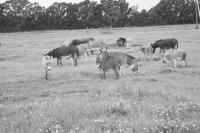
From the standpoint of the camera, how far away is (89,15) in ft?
287

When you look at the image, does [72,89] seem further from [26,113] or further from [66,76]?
[26,113]

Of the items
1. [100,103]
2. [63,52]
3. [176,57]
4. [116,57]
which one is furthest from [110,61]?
[100,103]

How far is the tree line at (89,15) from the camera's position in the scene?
272ft

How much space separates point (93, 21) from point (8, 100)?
73.8 m

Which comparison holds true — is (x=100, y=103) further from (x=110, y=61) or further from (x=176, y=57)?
(x=176, y=57)

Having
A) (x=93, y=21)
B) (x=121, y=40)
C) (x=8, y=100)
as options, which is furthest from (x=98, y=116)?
(x=93, y=21)

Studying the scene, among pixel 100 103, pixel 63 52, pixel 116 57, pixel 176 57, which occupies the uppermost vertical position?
pixel 116 57

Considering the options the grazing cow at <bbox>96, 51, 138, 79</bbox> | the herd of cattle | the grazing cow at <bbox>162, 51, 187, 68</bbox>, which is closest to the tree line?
the herd of cattle

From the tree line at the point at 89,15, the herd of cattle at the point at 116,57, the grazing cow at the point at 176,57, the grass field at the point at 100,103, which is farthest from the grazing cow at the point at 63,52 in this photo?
the tree line at the point at 89,15

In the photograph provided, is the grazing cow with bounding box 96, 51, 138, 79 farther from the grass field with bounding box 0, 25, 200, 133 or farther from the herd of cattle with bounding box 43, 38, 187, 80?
the grass field with bounding box 0, 25, 200, 133

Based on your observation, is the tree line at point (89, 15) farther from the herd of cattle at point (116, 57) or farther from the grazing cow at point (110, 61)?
the grazing cow at point (110, 61)

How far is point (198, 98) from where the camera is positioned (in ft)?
35.0

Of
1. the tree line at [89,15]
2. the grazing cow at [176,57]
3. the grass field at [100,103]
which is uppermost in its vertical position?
the tree line at [89,15]

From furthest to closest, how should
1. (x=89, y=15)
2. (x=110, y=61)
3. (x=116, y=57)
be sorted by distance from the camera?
(x=89, y=15) < (x=116, y=57) < (x=110, y=61)
